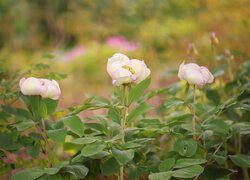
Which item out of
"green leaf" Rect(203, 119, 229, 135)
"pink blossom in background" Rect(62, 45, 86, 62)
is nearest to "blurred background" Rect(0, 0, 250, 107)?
"pink blossom in background" Rect(62, 45, 86, 62)

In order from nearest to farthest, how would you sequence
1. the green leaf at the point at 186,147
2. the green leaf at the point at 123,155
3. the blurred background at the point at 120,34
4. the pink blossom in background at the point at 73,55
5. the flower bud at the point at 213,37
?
the green leaf at the point at 123,155 < the green leaf at the point at 186,147 < the flower bud at the point at 213,37 < the blurred background at the point at 120,34 < the pink blossom in background at the point at 73,55

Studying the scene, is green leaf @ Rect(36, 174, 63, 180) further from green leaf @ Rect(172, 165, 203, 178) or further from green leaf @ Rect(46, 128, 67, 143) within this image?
green leaf @ Rect(172, 165, 203, 178)

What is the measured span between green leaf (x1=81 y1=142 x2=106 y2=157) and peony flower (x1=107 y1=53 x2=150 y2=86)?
0.14 metres

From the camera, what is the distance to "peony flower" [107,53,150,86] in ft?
1.91

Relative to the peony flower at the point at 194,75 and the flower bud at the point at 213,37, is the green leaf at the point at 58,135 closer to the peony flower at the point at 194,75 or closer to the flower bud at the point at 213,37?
the peony flower at the point at 194,75

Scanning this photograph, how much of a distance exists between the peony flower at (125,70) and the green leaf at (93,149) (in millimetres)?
135

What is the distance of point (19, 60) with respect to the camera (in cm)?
373

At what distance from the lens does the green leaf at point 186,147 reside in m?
0.64

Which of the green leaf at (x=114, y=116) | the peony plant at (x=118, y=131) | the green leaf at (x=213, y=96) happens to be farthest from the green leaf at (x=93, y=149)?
the green leaf at (x=213, y=96)

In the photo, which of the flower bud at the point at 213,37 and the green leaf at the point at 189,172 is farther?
the flower bud at the point at 213,37

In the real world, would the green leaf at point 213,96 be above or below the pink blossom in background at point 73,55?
below

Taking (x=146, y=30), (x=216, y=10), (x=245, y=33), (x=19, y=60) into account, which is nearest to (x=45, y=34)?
(x=19, y=60)

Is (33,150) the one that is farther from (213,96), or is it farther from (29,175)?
(213,96)

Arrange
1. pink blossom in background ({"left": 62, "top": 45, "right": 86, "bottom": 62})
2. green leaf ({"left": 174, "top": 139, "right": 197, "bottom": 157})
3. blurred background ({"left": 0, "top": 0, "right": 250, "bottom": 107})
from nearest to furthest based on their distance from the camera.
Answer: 1. green leaf ({"left": 174, "top": 139, "right": 197, "bottom": 157})
2. blurred background ({"left": 0, "top": 0, "right": 250, "bottom": 107})
3. pink blossom in background ({"left": 62, "top": 45, "right": 86, "bottom": 62})
